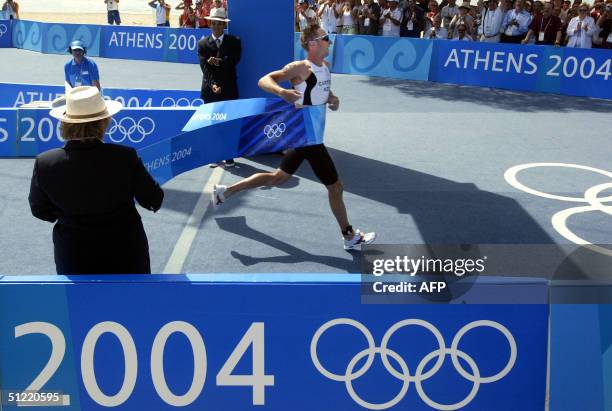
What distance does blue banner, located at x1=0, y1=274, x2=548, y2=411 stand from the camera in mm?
3750

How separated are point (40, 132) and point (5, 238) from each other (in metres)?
3.61

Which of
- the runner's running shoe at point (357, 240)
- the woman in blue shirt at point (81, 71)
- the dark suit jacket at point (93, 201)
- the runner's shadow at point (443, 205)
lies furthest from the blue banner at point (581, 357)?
the woman in blue shirt at point (81, 71)

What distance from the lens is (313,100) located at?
737 cm

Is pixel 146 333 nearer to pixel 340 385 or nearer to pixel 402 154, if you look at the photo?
pixel 340 385

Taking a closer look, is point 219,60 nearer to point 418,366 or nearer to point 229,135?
point 229,135

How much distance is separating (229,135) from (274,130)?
79cm

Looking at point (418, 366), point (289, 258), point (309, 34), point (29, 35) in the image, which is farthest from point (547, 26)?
point (29, 35)

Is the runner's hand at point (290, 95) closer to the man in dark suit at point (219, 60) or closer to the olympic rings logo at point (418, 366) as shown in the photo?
the olympic rings logo at point (418, 366)

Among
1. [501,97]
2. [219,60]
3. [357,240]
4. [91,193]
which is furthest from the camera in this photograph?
[501,97]

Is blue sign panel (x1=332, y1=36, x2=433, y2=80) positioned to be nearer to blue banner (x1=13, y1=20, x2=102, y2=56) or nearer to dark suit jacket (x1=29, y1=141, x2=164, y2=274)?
blue banner (x1=13, y1=20, x2=102, y2=56)

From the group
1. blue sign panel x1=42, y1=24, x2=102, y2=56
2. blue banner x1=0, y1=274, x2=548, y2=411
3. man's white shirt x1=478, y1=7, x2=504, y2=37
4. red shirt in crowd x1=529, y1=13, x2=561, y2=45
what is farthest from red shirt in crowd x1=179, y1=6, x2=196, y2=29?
blue banner x1=0, y1=274, x2=548, y2=411

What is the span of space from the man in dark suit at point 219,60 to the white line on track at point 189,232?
44.1 inches

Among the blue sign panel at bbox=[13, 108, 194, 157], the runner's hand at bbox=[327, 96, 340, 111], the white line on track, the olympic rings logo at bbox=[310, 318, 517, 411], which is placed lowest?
the white line on track

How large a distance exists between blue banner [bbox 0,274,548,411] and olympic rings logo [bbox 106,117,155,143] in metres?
7.15
